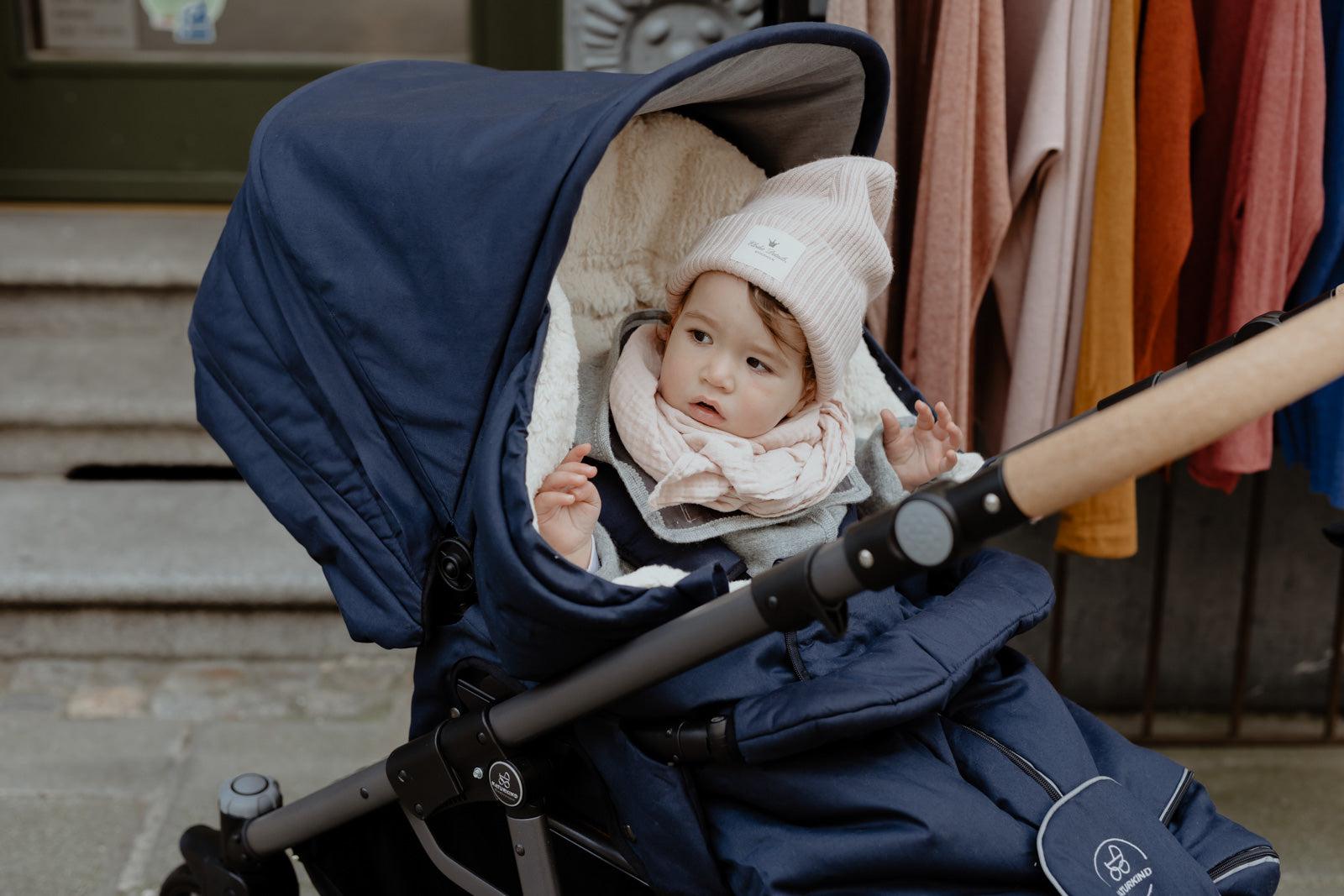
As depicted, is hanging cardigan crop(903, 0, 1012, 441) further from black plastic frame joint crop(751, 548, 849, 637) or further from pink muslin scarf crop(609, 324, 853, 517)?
black plastic frame joint crop(751, 548, 849, 637)

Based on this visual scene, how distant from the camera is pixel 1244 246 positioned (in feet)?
6.34

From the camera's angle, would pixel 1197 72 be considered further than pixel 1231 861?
Yes

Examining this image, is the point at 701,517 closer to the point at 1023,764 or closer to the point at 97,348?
the point at 1023,764

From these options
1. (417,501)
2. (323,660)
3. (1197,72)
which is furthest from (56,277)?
(1197,72)

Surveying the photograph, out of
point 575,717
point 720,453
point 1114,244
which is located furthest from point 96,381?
point 1114,244

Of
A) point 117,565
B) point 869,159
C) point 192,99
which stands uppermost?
point 869,159

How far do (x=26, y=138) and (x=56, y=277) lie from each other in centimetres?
81

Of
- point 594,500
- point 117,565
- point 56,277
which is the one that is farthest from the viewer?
point 56,277

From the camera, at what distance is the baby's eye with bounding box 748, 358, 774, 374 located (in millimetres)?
1578

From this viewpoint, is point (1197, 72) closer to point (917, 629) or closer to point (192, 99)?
point (917, 629)

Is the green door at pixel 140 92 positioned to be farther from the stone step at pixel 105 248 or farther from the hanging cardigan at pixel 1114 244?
the hanging cardigan at pixel 1114 244

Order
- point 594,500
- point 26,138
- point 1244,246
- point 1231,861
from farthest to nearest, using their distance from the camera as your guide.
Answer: point 26,138
point 1244,246
point 594,500
point 1231,861

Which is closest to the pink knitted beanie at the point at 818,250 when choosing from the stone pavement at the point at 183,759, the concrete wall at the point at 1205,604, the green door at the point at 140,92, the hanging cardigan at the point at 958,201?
the hanging cardigan at the point at 958,201

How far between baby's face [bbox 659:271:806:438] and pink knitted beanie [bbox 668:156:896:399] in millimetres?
32
